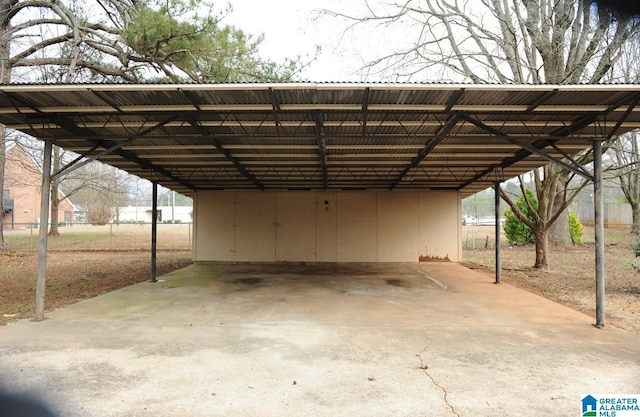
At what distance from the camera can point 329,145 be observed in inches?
318

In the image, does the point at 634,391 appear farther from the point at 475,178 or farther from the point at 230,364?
the point at 475,178

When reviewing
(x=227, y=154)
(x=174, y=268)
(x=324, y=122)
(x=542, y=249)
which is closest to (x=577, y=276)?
(x=542, y=249)

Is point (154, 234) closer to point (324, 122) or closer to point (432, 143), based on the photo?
point (324, 122)

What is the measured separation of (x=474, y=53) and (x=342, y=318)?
10.7 meters

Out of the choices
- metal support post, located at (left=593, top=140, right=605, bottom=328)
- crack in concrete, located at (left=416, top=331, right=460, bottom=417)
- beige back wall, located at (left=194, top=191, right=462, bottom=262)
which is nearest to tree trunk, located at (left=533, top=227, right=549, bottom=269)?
beige back wall, located at (left=194, top=191, right=462, bottom=262)

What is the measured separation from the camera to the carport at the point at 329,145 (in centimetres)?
530

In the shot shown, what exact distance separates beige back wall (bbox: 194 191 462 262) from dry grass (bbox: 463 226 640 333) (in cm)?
192

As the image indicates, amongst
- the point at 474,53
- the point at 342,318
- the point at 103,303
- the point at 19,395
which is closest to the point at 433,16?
the point at 474,53

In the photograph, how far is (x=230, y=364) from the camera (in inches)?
159

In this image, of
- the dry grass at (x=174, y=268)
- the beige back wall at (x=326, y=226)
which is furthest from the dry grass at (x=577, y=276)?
the beige back wall at (x=326, y=226)

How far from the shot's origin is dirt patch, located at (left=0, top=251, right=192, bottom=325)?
7248 mm

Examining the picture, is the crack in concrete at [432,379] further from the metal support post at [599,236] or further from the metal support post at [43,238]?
the metal support post at [43,238]

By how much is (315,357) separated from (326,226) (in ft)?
32.1

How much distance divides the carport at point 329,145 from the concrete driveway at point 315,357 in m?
1.37
